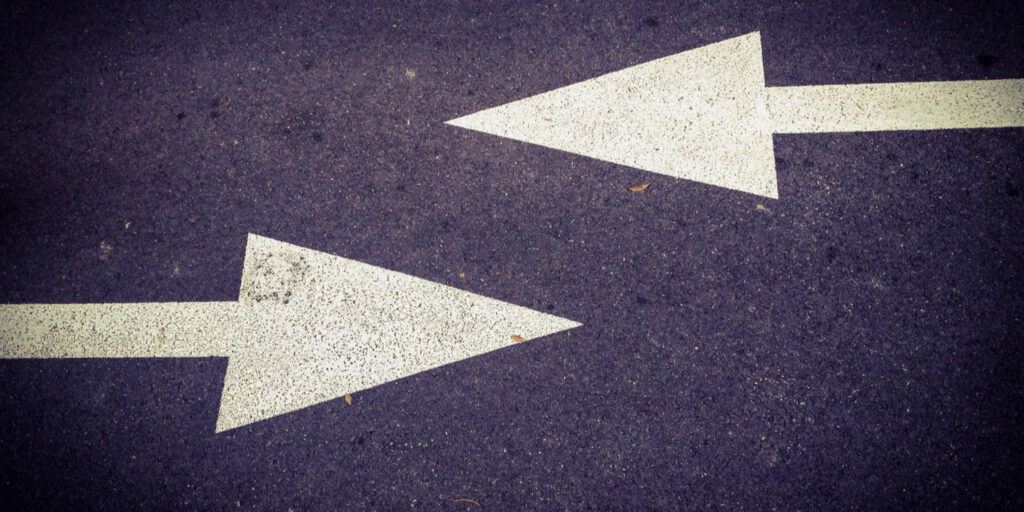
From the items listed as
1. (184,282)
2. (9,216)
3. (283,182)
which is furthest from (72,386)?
(283,182)

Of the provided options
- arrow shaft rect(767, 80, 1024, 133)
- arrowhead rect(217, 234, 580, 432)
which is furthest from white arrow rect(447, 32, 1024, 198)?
arrowhead rect(217, 234, 580, 432)

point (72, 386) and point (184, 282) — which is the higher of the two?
point (184, 282)

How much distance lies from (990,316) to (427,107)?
3.10 m

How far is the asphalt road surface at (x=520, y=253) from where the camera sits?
2.21 meters

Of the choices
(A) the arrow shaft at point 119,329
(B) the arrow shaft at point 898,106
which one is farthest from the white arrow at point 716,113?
(A) the arrow shaft at point 119,329

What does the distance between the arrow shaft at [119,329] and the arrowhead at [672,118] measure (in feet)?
5.53

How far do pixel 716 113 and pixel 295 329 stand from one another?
2.52m

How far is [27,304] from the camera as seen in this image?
2424mm

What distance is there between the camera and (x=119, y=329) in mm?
Answer: 2373

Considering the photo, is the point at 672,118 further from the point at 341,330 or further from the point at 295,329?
the point at 295,329

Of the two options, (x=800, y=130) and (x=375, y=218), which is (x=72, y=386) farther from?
(x=800, y=130)

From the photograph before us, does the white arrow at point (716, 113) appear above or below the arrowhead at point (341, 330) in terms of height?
above

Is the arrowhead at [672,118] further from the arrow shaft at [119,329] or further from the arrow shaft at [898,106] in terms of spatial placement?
the arrow shaft at [119,329]

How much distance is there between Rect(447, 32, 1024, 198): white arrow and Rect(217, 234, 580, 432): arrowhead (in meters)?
0.98
